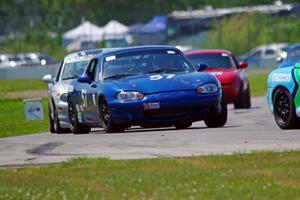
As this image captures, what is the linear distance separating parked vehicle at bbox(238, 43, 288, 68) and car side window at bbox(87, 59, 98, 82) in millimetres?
50604

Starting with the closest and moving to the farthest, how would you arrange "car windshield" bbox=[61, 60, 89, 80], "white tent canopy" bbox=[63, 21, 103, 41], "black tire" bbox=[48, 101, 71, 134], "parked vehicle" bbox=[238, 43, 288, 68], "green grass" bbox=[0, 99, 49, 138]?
"black tire" bbox=[48, 101, 71, 134] < "car windshield" bbox=[61, 60, 89, 80] < "green grass" bbox=[0, 99, 49, 138] < "parked vehicle" bbox=[238, 43, 288, 68] < "white tent canopy" bbox=[63, 21, 103, 41]

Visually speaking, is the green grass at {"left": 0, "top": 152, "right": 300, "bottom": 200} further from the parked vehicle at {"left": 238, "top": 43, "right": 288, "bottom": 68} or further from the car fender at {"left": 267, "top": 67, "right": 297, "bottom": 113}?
the parked vehicle at {"left": 238, "top": 43, "right": 288, "bottom": 68}

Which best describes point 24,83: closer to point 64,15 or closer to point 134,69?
point 134,69

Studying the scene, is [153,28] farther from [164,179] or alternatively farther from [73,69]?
[164,179]

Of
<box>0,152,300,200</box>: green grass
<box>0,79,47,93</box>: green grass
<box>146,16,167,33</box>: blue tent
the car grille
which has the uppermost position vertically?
<box>0,152,300,200</box>: green grass

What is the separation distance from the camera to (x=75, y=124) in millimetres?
22328

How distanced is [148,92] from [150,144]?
3009mm

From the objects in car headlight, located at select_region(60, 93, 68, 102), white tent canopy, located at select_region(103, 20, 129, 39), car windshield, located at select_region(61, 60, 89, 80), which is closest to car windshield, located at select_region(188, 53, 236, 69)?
car windshield, located at select_region(61, 60, 89, 80)

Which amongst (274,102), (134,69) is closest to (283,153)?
(274,102)

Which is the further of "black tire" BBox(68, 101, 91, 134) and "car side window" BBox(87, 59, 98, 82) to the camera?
"black tire" BBox(68, 101, 91, 134)

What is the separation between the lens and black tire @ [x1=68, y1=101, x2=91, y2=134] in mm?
22172

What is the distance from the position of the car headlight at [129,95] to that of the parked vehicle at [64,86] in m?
3.39

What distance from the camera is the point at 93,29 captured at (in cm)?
8406

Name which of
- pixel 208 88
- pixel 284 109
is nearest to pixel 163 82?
pixel 208 88
